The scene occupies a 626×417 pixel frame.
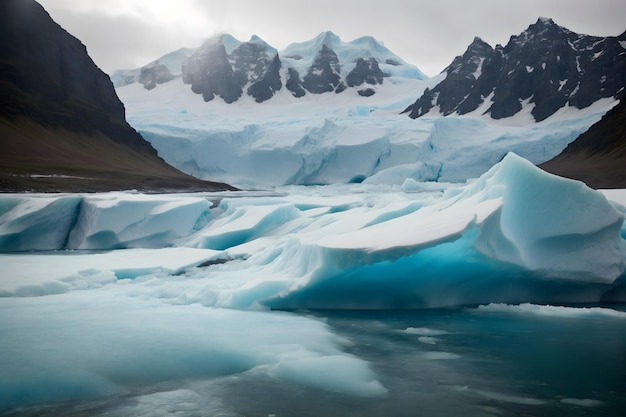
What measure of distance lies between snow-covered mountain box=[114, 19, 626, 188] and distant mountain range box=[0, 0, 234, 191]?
466 centimetres

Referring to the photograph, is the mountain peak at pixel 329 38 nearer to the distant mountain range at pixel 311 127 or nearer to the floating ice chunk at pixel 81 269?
the distant mountain range at pixel 311 127

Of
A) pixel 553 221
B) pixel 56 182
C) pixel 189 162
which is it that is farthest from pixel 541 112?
pixel 553 221

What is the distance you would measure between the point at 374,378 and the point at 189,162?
5231 centimetres

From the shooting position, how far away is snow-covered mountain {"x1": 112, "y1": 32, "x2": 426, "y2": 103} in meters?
105

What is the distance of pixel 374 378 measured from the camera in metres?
5.75

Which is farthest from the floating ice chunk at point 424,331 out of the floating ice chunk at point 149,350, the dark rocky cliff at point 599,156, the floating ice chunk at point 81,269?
the dark rocky cliff at point 599,156

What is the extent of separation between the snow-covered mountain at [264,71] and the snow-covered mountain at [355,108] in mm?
256

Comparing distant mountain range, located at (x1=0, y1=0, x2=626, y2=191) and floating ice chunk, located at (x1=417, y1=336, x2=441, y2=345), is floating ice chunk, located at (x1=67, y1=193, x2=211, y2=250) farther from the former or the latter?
distant mountain range, located at (x1=0, y1=0, x2=626, y2=191)

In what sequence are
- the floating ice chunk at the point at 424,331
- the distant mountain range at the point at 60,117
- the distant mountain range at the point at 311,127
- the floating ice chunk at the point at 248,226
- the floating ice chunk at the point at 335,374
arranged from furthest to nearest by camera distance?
the distant mountain range at the point at 311,127
the distant mountain range at the point at 60,117
the floating ice chunk at the point at 248,226
the floating ice chunk at the point at 424,331
the floating ice chunk at the point at 335,374

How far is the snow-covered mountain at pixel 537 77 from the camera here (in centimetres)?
7538

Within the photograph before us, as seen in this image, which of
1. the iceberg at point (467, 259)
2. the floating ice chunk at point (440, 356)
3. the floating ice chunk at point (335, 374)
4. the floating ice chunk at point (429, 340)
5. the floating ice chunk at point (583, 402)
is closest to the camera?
the floating ice chunk at point (583, 402)

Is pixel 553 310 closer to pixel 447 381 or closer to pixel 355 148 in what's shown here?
pixel 447 381

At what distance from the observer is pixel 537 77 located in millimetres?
83000

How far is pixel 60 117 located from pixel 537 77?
66.1 metres
